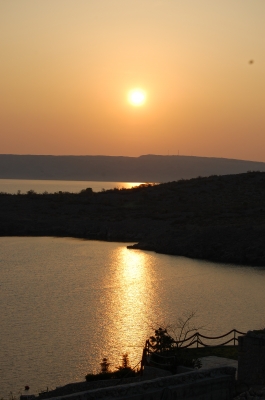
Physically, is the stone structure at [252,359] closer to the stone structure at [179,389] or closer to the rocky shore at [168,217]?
the stone structure at [179,389]

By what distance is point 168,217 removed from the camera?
68000 millimetres

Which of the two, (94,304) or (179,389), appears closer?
(179,389)

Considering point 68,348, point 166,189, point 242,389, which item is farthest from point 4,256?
point 166,189

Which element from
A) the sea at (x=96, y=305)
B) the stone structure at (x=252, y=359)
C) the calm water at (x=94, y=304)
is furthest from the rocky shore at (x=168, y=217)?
the stone structure at (x=252, y=359)

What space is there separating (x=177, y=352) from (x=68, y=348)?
302 inches

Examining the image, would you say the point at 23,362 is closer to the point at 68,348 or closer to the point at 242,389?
the point at 68,348

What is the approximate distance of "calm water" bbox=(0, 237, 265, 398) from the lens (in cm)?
2106

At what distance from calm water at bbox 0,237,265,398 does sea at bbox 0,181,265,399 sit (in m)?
0.04

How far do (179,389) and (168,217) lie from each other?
57288mm

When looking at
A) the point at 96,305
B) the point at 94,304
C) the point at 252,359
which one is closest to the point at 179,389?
the point at 252,359

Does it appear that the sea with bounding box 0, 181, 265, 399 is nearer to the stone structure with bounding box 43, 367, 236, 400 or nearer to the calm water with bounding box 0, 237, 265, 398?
the calm water with bounding box 0, 237, 265, 398

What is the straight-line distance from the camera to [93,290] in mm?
34062

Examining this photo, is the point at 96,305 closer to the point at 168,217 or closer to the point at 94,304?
the point at 94,304

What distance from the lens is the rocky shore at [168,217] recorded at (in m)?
54.3
